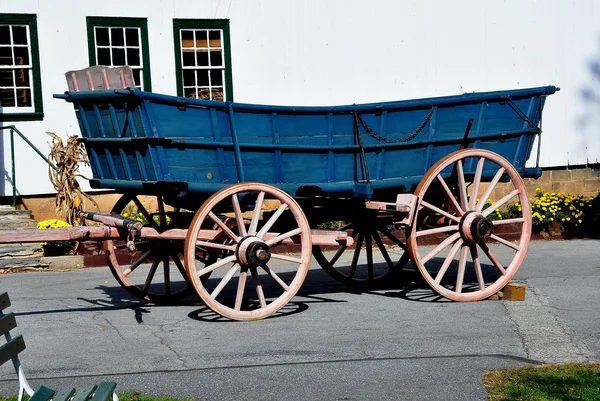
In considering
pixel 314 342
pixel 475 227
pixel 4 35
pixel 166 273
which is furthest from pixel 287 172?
pixel 4 35

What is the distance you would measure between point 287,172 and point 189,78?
715 centimetres

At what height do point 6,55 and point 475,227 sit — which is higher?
point 6,55

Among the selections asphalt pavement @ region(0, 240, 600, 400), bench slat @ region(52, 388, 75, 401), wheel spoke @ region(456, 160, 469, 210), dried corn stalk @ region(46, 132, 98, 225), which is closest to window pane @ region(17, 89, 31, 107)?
dried corn stalk @ region(46, 132, 98, 225)

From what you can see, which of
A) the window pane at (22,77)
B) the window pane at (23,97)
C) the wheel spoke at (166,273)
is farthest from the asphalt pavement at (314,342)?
the window pane at (22,77)

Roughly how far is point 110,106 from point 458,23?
31.8 ft

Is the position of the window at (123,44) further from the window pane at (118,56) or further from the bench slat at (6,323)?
the bench slat at (6,323)

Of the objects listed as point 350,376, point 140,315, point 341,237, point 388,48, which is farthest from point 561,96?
point 350,376

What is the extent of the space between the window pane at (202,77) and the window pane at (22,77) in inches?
109

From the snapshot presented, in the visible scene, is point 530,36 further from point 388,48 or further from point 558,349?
point 558,349

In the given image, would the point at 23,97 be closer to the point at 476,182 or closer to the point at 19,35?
the point at 19,35

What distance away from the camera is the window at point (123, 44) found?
15.6m

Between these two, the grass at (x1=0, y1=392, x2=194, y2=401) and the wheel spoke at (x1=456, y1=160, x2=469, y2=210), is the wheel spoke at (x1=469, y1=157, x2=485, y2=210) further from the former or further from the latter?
the grass at (x1=0, y1=392, x2=194, y2=401)

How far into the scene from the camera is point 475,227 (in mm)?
9688

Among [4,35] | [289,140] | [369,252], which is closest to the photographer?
[289,140]
